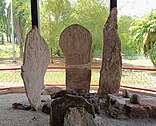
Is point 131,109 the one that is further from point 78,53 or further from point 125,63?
point 125,63

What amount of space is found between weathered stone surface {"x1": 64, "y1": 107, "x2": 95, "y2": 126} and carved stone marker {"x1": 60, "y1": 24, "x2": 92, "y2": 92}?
126cm

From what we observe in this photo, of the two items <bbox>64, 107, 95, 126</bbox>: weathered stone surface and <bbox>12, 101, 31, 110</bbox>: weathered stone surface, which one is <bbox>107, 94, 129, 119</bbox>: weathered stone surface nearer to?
<bbox>64, 107, 95, 126</bbox>: weathered stone surface

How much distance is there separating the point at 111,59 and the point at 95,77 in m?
1.63

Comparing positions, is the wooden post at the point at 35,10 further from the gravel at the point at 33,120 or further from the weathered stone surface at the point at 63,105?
the weathered stone surface at the point at 63,105

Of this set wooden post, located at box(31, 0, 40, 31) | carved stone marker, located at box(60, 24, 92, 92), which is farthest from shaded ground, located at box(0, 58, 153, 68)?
carved stone marker, located at box(60, 24, 92, 92)

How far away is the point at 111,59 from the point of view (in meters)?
3.67

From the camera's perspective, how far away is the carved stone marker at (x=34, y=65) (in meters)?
3.26

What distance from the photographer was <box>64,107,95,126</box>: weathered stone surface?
2.48 meters

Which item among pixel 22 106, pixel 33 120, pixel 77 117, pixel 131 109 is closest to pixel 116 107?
pixel 131 109

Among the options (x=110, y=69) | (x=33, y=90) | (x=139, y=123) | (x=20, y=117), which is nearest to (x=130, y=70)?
(x=110, y=69)

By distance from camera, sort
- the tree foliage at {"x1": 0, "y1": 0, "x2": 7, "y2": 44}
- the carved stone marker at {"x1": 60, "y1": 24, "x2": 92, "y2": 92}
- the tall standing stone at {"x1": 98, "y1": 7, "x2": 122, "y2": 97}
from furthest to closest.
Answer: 1. the tree foliage at {"x1": 0, "y1": 0, "x2": 7, "y2": 44}
2. the carved stone marker at {"x1": 60, "y1": 24, "x2": 92, "y2": 92}
3. the tall standing stone at {"x1": 98, "y1": 7, "x2": 122, "y2": 97}

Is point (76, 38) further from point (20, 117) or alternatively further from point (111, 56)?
point (20, 117)

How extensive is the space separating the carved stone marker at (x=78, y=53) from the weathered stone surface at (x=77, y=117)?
1.26 metres

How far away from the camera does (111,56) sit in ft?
12.0
